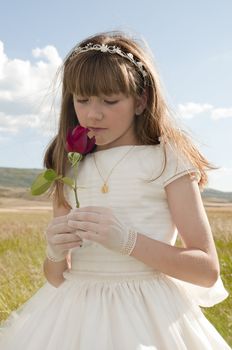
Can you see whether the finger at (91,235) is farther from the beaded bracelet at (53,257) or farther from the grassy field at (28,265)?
the grassy field at (28,265)

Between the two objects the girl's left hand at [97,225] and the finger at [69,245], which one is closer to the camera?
the girl's left hand at [97,225]

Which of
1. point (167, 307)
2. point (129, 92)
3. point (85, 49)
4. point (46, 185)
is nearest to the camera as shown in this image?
point (46, 185)

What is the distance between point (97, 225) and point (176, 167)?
0.55 m

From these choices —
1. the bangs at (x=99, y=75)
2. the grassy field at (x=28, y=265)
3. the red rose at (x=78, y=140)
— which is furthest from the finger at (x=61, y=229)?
the grassy field at (x=28, y=265)

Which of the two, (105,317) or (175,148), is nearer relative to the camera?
(105,317)

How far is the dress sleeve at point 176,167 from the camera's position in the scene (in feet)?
9.31

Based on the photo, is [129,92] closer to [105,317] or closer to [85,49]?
[85,49]

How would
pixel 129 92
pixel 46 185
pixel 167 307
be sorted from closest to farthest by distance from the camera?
pixel 46 185 < pixel 167 307 < pixel 129 92

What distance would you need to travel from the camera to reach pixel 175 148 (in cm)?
296

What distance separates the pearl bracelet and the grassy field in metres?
1.65

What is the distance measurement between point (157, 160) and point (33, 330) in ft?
3.07

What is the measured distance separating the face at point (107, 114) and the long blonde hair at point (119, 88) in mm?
33

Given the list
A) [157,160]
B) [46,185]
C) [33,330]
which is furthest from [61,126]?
[33,330]

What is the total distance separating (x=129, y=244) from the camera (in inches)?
102
